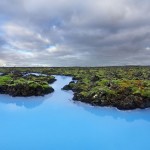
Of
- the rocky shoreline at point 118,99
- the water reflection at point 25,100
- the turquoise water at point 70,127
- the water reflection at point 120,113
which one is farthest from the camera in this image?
the water reflection at point 25,100

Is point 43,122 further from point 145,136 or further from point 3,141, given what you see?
point 145,136

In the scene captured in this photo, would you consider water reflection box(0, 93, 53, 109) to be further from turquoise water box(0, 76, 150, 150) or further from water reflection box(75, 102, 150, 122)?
water reflection box(75, 102, 150, 122)

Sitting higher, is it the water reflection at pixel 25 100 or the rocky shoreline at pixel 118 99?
the rocky shoreline at pixel 118 99

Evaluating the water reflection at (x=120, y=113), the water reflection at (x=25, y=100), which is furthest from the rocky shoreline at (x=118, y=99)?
the water reflection at (x=25, y=100)

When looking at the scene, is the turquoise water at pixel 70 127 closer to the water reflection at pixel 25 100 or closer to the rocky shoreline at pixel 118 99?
the water reflection at pixel 25 100

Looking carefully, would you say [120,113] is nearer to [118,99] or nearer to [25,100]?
[118,99]

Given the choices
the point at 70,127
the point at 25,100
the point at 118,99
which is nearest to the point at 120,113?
the point at 118,99

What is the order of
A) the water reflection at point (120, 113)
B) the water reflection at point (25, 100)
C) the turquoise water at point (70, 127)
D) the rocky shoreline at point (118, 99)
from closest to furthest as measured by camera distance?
the turquoise water at point (70, 127) → the water reflection at point (120, 113) → the rocky shoreline at point (118, 99) → the water reflection at point (25, 100)

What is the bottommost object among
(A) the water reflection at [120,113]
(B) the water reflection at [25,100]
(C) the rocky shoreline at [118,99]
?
(B) the water reflection at [25,100]
